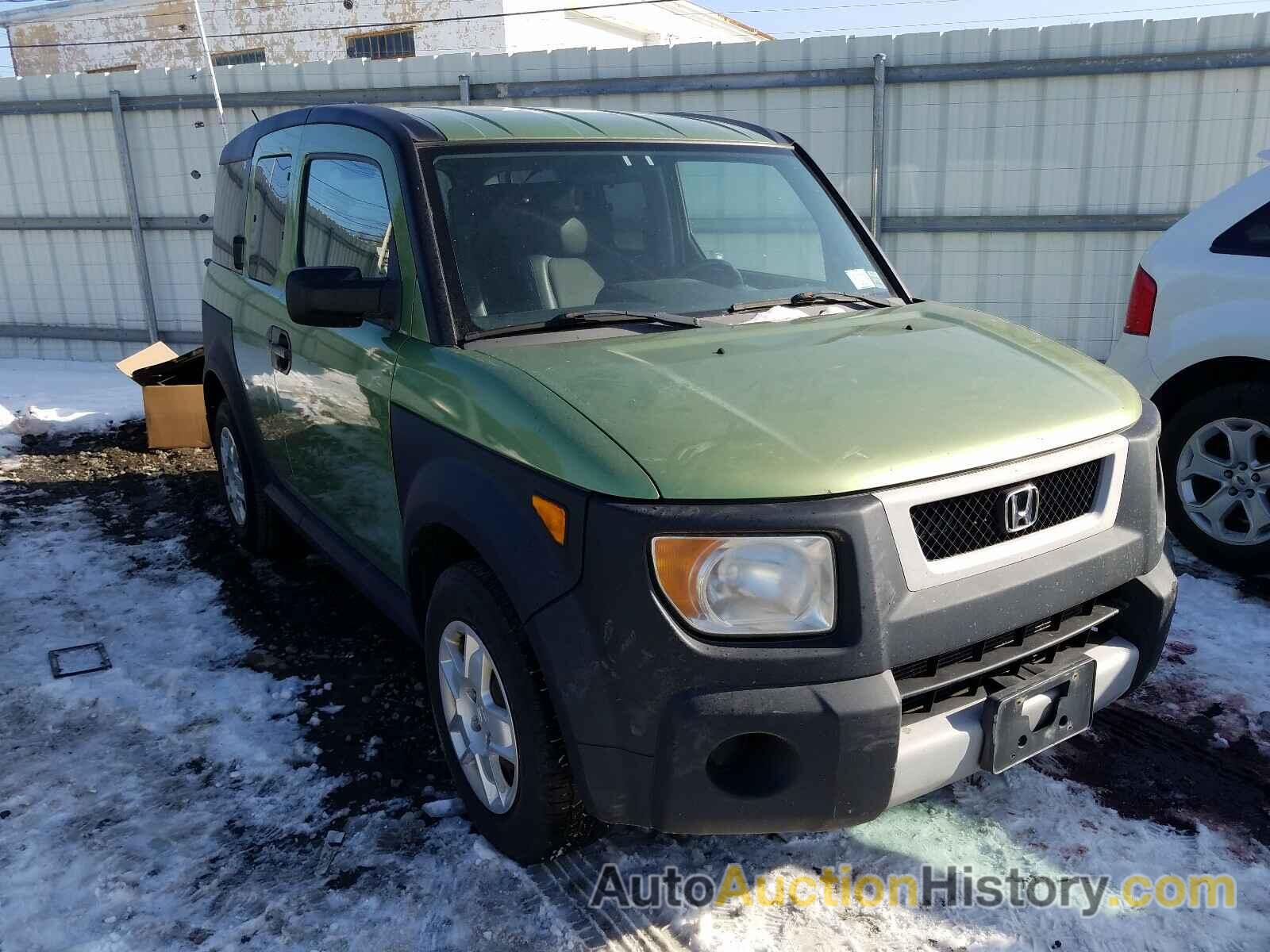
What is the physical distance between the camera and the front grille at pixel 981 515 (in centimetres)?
216

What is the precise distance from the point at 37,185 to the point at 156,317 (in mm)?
1845

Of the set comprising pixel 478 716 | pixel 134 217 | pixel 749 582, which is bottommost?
pixel 478 716

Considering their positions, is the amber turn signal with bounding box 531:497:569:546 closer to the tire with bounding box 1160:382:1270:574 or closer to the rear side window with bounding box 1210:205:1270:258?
the tire with bounding box 1160:382:1270:574

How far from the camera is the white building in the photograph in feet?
72.6

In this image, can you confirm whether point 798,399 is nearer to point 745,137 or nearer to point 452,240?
point 452,240

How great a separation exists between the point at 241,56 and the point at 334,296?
24249mm

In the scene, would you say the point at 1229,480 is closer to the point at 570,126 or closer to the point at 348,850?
the point at 570,126

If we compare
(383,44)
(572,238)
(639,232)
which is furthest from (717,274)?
(383,44)

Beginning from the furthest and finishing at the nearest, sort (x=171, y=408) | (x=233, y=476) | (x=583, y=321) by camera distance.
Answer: (x=171, y=408) → (x=233, y=476) → (x=583, y=321)

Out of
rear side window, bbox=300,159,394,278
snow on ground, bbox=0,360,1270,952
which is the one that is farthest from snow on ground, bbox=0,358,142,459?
rear side window, bbox=300,159,394,278

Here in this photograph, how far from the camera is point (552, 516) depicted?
217cm

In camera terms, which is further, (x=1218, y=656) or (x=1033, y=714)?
(x=1218, y=656)

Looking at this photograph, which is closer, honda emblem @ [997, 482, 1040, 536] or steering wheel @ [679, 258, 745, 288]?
honda emblem @ [997, 482, 1040, 536]

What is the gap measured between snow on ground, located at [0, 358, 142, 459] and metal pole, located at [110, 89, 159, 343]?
692 millimetres
